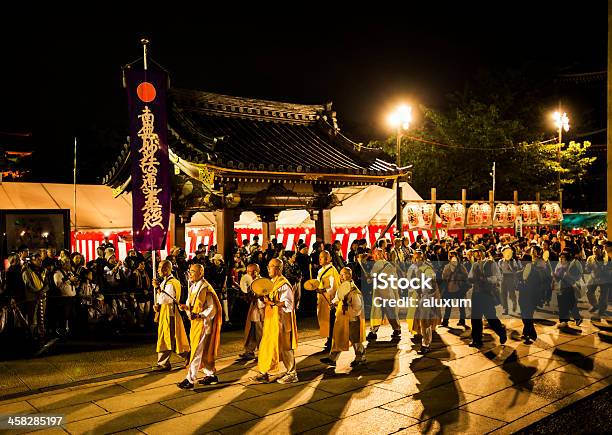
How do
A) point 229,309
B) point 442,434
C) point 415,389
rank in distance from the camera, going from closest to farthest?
point 442,434 → point 415,389 → point 229,309

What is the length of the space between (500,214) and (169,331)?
17.6 metres

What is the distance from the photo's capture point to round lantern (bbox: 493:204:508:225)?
2236 cm

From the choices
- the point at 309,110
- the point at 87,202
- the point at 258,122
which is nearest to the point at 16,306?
the point at 87,202

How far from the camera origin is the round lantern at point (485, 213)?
21570 millimetres

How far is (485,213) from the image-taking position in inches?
854

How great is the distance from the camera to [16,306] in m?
10.3

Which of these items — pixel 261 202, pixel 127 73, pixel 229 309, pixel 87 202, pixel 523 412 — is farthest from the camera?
pixel 87 202

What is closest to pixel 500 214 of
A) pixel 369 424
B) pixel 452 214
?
pixel 452 214

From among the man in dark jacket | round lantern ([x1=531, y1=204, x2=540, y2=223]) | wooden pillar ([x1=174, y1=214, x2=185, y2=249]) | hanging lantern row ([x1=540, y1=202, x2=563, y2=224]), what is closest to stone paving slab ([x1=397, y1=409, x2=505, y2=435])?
the man in dark jacket

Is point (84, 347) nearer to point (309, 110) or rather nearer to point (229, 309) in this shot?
point (229, 309)

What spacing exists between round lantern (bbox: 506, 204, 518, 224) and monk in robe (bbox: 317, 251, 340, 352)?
15506 millimetres

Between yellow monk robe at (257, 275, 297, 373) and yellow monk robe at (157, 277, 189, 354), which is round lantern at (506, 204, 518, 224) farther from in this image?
yellow monk robe at (157, 277, 189, 354)

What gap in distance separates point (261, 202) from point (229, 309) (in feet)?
9.13

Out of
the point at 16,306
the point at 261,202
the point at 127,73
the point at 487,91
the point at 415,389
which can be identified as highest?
the point at 487,91
